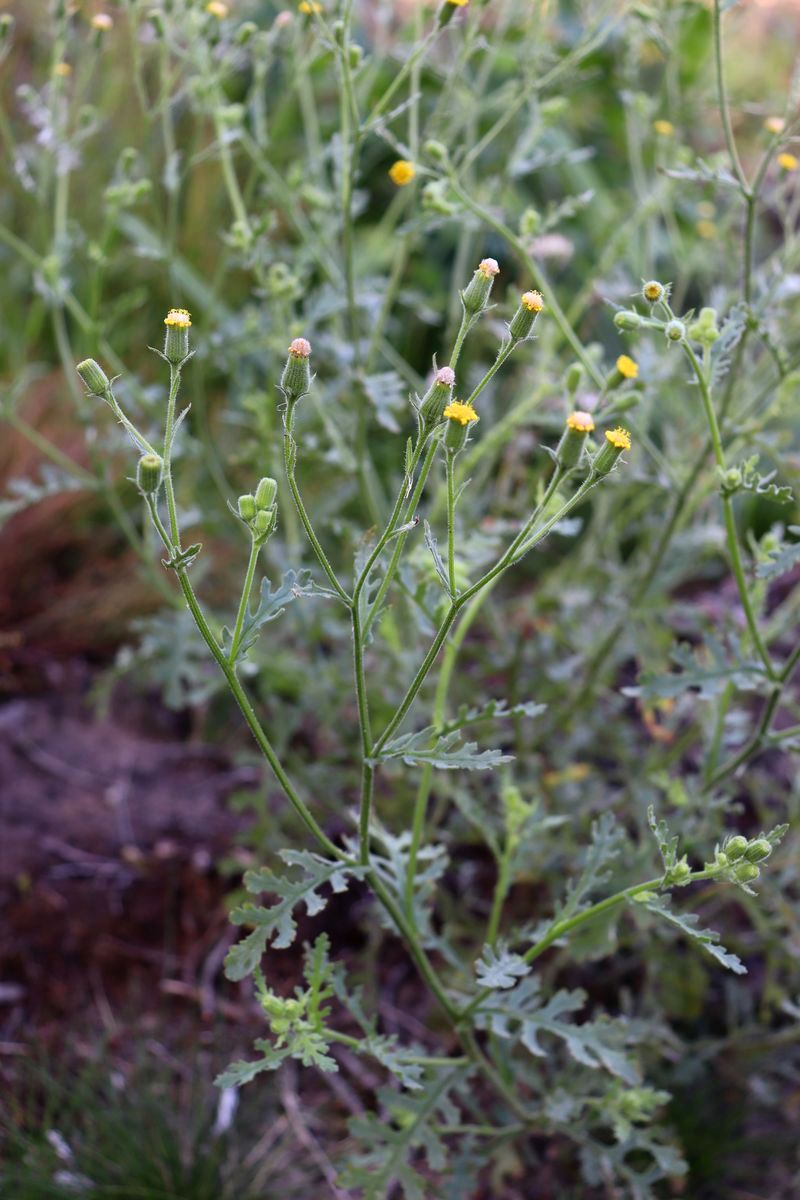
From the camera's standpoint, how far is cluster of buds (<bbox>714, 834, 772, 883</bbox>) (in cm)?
122

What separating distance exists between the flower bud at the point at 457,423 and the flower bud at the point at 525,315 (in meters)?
0.10

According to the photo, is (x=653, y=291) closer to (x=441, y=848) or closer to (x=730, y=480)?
(x=730, y=480)

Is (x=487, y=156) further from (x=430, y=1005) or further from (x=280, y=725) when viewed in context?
(x=430, y=1005)

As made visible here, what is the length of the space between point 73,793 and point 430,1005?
1.04 meters

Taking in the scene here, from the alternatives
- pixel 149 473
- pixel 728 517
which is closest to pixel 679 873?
pixel 728 517

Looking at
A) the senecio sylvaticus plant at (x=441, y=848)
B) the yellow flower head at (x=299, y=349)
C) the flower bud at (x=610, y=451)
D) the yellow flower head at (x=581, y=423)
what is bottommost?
the senecio sylvaticus plant at (x=441, y=848)

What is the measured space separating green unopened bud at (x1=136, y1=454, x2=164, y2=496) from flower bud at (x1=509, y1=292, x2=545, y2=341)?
1.30 feet

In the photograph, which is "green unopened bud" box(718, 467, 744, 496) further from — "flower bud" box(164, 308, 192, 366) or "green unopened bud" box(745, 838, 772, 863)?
"flower bud" box(164, 308, 192, 366)

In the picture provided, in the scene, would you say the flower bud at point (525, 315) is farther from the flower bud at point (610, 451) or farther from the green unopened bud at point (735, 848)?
the green unopened bud at point (735, 848)

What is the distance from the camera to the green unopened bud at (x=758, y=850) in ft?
3.99

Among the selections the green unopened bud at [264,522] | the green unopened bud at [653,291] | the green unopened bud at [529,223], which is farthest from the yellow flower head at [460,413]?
the green unopened bud at [529,223]

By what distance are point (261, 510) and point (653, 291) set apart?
544 millimetres

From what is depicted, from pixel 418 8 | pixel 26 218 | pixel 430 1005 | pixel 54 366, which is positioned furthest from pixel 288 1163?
pixel 26 218

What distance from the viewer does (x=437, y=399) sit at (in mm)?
1169
